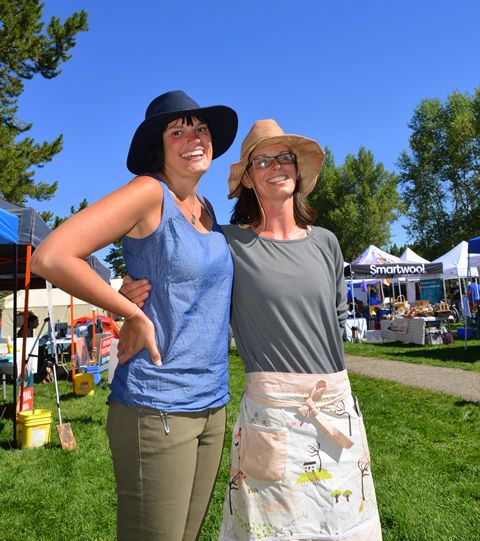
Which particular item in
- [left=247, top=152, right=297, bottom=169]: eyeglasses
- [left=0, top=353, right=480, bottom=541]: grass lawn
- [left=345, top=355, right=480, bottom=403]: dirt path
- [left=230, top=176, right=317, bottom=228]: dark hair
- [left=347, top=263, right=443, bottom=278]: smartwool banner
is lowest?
[left=0, top=353, right=480, bottom=541]: grass lawn

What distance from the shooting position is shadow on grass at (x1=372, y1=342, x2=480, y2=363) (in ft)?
37.8

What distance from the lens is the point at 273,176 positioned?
2.05m

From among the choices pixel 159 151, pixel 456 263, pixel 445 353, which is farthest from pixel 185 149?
pixel 456 263

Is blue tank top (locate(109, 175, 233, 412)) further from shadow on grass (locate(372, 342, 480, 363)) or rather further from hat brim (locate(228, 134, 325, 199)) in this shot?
shadow on grass (locate(372, 342, 480, 363))

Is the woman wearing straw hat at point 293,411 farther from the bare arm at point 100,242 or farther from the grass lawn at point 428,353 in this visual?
the grass lawn at point 428,353

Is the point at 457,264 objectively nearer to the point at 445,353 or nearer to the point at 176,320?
the point at 445,353

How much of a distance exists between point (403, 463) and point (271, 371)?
11.3ft

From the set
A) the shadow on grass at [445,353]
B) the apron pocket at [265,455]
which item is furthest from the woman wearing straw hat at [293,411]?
the shadow on grass at [445,353]

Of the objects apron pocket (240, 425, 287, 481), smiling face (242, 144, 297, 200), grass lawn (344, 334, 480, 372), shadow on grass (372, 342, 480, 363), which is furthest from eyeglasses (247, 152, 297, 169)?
shadow on grass (372, 342, 480, 363)

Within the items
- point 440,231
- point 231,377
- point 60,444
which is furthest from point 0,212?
point 440,231

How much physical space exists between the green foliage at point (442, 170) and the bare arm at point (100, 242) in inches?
1525

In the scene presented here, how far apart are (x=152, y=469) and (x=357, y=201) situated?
4729 centimetres

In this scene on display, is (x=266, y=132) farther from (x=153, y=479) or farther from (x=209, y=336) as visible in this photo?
(x=153, y=479)

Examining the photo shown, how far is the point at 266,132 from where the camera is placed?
81.8 inches
